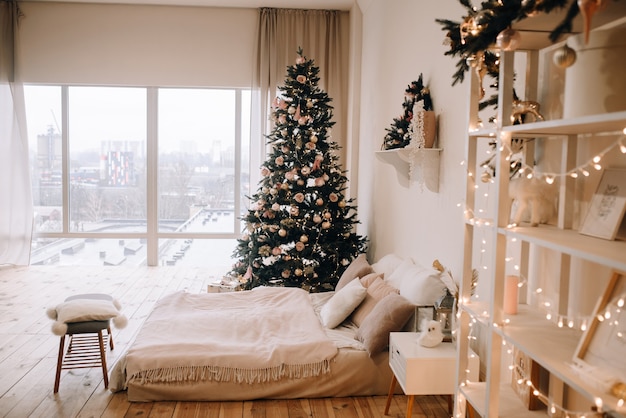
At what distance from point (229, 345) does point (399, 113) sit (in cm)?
240

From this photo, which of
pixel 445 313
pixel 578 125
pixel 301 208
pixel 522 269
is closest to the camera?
pixel 578 125

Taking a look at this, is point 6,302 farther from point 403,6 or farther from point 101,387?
point 403,6

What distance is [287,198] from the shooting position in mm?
5629

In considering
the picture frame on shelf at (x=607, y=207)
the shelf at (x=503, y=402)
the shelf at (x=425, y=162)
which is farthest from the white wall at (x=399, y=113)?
the picture frame on shelf at (x=607, y=207)

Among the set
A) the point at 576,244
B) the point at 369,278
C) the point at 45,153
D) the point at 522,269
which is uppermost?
the point at 45,153

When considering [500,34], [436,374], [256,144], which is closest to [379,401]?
[436,374]

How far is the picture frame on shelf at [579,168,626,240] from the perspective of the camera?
179 cm

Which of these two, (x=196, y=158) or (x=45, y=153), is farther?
(x=196, y=158)

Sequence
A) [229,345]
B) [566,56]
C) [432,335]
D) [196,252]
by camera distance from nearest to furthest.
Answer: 1. [566,56]
2. [432,335]
3. [229,345]
4. [196,252]

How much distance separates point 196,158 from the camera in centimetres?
768

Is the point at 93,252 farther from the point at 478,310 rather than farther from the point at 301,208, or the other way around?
→ the point at 478,310

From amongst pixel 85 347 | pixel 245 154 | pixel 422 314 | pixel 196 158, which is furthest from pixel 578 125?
pixel 196 158

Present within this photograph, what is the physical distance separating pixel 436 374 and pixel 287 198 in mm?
2997

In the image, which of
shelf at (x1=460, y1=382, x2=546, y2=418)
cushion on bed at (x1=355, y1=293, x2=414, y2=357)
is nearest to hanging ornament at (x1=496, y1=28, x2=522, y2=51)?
shelf at (x1=460, y1=382, x2=546, y2=418)
